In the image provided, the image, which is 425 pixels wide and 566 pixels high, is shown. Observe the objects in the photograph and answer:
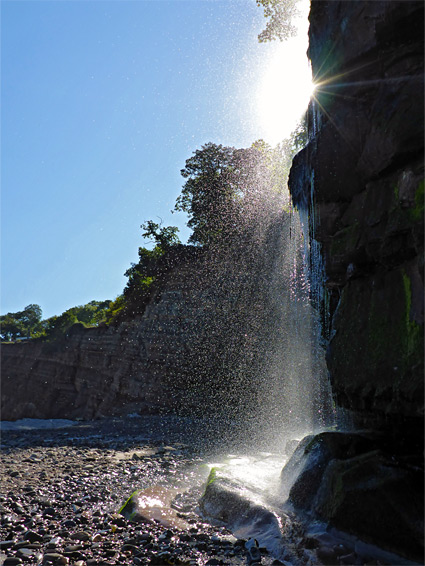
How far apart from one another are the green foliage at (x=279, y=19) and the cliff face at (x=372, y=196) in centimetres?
1064

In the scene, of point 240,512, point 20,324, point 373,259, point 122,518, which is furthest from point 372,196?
point 20,324

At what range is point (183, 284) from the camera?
22.8 meters

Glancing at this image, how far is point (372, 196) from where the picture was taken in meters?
4.74

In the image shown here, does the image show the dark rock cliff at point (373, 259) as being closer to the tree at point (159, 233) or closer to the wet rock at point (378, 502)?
the wet rock at point (378, 502)

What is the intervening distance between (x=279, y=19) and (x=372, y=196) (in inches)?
531

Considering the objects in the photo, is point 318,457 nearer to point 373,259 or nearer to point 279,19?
point 373,259

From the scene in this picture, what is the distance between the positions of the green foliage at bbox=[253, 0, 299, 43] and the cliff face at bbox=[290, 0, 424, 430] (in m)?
10.6

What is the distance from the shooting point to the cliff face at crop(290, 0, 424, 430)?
3.87 metres

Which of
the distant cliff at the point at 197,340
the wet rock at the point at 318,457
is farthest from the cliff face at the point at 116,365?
the wet rock at the point at 318,457

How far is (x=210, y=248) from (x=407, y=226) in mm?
20549

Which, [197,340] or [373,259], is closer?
[373,259]

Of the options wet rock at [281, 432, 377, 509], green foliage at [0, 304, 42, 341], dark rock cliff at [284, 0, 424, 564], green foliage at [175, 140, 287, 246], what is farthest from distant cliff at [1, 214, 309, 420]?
green foliage at [0, 304, 42, 341]

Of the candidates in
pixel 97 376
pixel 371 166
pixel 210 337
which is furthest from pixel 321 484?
pixel 97 376

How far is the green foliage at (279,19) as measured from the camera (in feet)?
48.3
